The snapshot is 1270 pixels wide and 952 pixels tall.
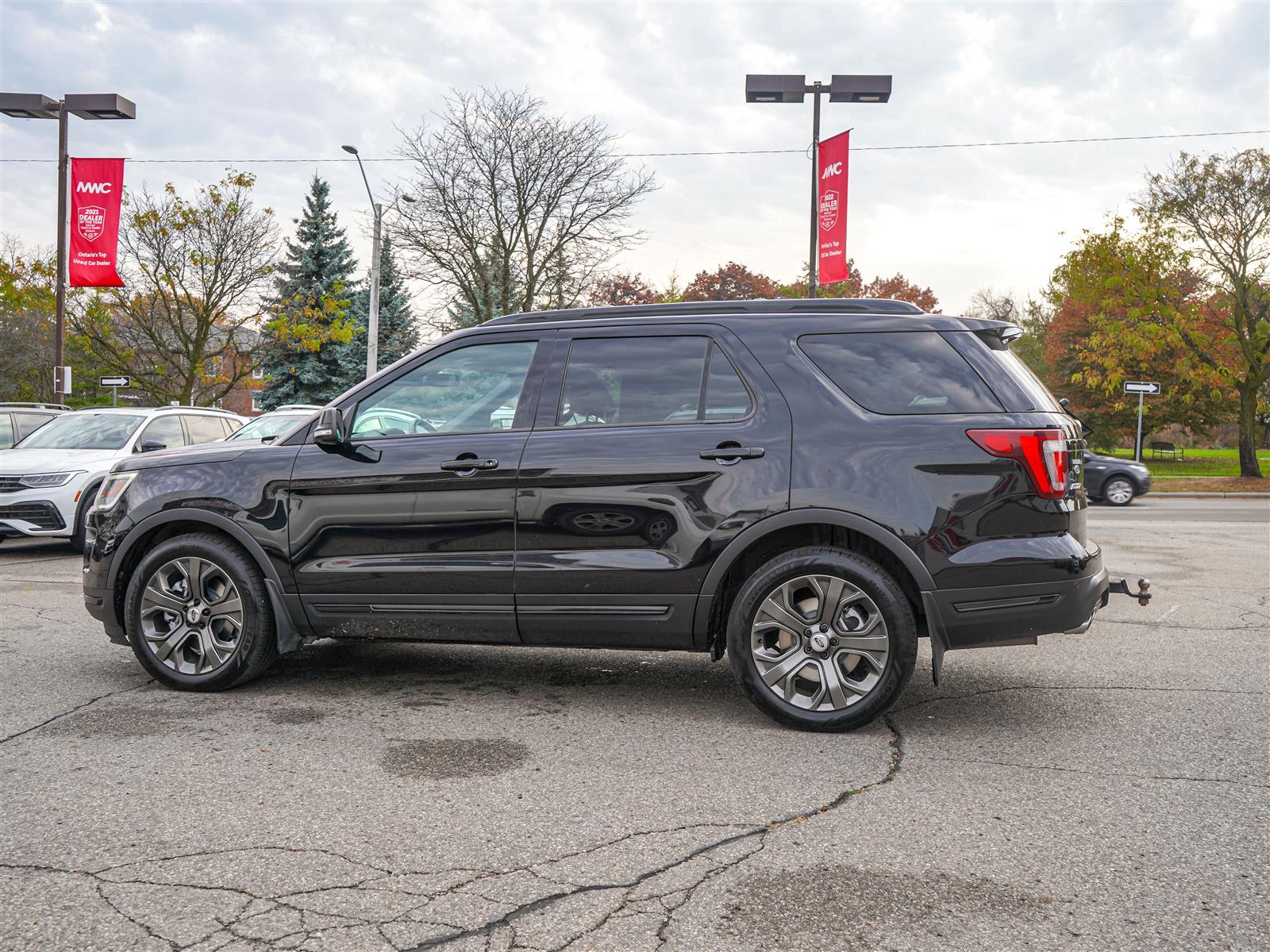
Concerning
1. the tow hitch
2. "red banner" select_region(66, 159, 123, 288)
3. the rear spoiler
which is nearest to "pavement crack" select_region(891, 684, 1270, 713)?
the tow hitch

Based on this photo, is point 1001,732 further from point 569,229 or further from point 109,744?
point 569,229

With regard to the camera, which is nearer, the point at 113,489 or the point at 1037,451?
the point at 1037,451

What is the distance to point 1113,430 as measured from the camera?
156ft

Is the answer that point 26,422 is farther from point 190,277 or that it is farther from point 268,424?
point 190,277

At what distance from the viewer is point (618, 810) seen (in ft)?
12.0

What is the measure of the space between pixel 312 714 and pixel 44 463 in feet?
27.0

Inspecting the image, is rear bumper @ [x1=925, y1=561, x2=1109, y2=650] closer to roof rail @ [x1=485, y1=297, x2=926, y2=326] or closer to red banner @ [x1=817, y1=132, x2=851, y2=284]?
roof rail @ [x1=485, y1=297, x2=926, y2=326]

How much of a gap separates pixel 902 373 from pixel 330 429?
2.71 m

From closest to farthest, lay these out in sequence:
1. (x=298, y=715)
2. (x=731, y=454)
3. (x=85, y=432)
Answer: (x=731, y=454), (x=298, y=715), (x=85, y=432)

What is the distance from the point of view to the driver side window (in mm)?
5129

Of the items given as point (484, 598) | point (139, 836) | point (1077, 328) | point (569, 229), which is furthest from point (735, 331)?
point (1077, 328)

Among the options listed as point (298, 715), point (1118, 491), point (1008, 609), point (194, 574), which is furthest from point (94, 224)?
point (1118, 491)

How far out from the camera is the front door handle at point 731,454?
468cm

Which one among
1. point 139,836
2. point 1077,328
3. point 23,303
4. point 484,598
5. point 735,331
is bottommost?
point 139,836
